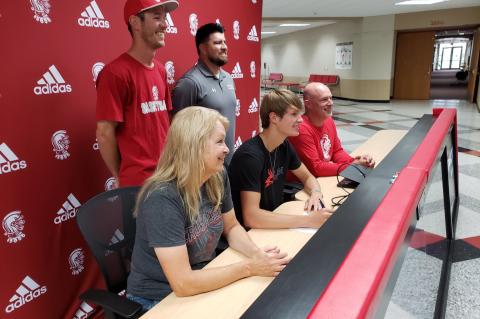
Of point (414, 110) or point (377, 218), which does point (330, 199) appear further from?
point (414, 110)

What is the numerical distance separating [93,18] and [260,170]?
1381 millimetres

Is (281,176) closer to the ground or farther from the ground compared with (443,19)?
closer to the ground

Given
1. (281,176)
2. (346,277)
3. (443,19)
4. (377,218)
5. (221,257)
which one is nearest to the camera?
(346,277)

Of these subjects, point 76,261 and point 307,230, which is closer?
point 307,230

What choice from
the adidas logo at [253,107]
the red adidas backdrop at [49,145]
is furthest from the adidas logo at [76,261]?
the adidas logo at [253,107]

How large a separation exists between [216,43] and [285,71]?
16.3m

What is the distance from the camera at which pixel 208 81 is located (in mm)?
2486

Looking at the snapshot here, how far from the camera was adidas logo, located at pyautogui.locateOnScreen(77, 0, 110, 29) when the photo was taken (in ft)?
6.66

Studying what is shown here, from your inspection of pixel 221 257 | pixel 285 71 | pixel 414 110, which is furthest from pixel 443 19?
pixel 221 257

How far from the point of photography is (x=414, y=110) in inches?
390

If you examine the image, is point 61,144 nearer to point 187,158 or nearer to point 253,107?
point 187,158

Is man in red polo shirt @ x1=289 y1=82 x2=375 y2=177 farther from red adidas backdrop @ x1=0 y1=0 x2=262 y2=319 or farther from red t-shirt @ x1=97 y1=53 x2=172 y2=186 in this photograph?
red adidas backdrop @ x1=0 y1=0 x2=262 y2=319

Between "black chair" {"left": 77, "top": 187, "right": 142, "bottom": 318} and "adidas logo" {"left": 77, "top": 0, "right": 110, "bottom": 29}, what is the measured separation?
1.14 metres

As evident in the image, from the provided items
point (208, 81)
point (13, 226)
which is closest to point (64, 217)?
point (13, 226)
